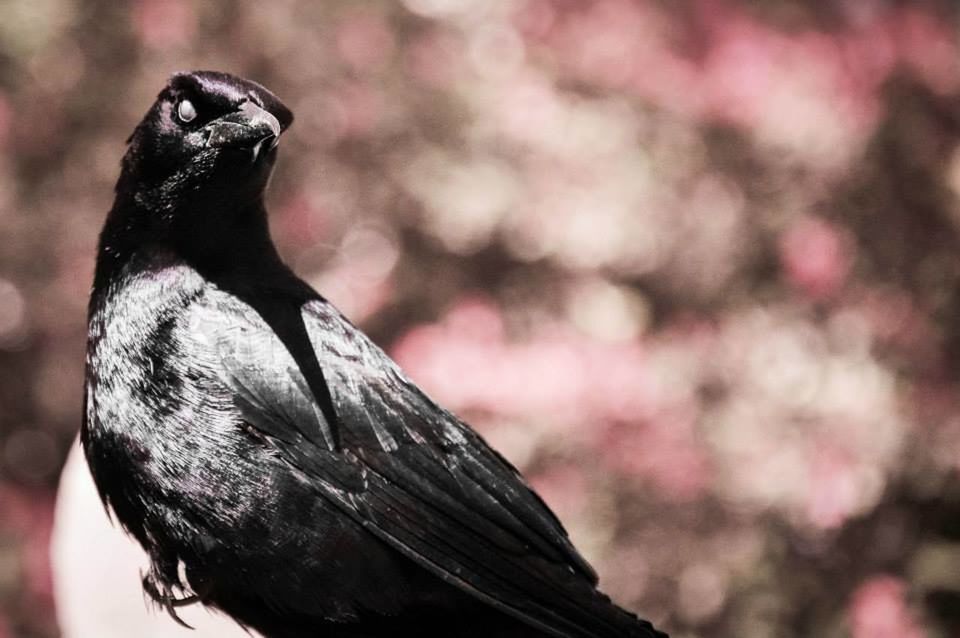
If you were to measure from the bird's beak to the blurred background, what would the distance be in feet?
7.94

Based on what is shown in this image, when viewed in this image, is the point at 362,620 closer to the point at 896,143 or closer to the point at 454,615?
the point at 454,615

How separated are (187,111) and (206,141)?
0.08 m

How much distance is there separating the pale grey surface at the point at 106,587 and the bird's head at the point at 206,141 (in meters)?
0.62

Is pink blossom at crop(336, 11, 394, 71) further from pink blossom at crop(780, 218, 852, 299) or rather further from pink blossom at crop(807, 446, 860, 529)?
pink blossom at crop(807, 446, 860, 529)

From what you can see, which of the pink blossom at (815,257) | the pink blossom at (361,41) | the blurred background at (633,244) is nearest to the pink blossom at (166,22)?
the blurred background at (633,244)

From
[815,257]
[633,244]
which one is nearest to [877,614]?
[815,257]

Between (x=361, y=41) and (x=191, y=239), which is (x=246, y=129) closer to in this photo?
(x=191, y=239)

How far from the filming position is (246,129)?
1894mm

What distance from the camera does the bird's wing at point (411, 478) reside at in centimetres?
191

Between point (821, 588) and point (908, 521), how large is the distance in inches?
19.4

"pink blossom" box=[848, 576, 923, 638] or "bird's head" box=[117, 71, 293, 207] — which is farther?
"pink blossom" box=[848, 576, 923, 638]

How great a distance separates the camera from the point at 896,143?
193 inches

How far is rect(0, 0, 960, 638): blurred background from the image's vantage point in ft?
14.4

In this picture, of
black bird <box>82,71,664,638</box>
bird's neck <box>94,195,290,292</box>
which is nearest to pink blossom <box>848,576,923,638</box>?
black bird <box>82,71,664,638</box>
